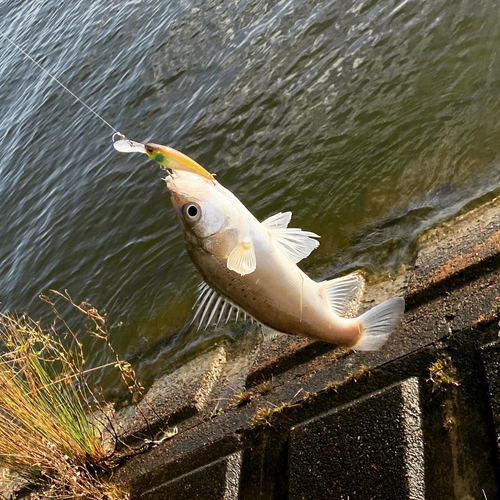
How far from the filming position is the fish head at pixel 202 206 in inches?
106

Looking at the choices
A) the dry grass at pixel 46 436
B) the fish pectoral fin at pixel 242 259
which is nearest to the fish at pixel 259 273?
the fish pectoral fin at pixel 242 259

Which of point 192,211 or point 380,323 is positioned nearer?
point 192,211

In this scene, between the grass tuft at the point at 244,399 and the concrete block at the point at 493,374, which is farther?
the grass tuft at the point at 244,399

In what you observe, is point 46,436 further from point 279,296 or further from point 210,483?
point 279,296

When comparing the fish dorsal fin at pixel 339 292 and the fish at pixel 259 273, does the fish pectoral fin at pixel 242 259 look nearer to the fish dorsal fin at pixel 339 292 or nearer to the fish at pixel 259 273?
the fish at pixel 259 273

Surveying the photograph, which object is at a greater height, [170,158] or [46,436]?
[170,158]

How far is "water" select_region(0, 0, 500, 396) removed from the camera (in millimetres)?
6145

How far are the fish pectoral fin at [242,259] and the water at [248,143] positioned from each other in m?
2.90

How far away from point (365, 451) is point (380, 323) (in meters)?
0.91

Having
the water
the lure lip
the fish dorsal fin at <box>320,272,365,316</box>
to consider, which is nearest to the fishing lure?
the lure lip

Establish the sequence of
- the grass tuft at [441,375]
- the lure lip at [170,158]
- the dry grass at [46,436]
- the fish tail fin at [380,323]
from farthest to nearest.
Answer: the dry grass at [46,436], the grass tuft at [441,375], the fish tail fin at [380,323], the lure lip at [170,158]

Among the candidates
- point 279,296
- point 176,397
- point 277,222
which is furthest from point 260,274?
point 176,397

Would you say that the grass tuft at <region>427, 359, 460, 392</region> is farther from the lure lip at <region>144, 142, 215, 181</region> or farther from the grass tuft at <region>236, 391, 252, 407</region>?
the lure lip at <region>144, 142, 215, 181</region>

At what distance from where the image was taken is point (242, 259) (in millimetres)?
2652
